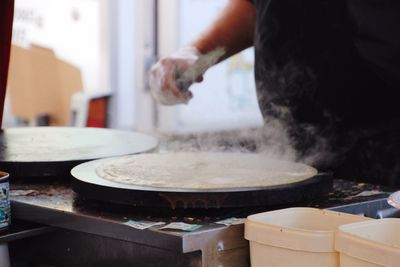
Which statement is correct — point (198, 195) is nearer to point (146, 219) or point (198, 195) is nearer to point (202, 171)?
point (146, 219)

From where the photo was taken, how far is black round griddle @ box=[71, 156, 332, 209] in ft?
3.82

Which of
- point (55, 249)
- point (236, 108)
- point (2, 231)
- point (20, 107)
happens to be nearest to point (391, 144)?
point (55, 249)

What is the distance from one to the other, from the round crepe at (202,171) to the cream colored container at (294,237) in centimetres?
11

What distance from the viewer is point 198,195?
116 cm

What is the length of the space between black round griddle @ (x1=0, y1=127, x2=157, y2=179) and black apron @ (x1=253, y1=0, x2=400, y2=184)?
19.4 inches

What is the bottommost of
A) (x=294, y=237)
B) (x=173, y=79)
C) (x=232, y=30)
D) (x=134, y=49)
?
(x=294, y=237)

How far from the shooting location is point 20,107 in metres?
4.27

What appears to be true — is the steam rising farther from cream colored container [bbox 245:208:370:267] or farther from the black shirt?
cream colored container [bbox 245:208:370:267]

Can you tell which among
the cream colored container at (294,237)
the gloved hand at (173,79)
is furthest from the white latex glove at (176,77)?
the cream colored container at (294,237)

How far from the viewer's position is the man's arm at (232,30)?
215cm

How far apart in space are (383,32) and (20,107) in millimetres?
2958

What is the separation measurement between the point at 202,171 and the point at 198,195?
0.23 meters

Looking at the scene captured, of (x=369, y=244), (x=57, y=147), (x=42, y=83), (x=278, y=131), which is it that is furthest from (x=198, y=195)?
(x=42, y=83)

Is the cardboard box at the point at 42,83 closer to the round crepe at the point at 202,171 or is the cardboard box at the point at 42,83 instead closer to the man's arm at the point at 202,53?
the man's arm at the point at 202,53
